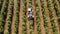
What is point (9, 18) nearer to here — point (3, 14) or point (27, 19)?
point (3, 14)

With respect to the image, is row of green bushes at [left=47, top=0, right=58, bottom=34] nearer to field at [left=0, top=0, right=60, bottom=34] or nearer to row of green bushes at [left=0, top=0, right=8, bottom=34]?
field at [left=0, top=0, right=60, bottom=34]

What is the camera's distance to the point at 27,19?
751 centimetres

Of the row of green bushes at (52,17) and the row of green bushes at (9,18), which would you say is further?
the row of green bushes at (9,18)

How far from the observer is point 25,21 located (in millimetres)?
7438

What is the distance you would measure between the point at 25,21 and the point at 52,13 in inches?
64.6

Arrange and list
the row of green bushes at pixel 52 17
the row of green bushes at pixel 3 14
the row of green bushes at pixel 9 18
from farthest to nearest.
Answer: the row of green bushes at pixel 3 14, the row of green bushes at pixel 9 18, the row of green bushes at pixel 52 17

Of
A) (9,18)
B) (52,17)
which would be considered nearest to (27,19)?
(9,18)

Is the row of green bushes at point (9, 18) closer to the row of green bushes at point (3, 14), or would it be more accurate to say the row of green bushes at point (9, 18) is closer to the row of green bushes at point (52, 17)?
the row of green bushes at point (3, 14)

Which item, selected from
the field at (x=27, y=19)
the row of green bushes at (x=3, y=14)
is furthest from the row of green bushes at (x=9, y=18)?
the row of green bushes at (x=3, y=14)

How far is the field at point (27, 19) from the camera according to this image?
7.01 meters

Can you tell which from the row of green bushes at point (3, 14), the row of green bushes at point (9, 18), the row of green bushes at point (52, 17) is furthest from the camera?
the row of green bushes at point (3, 14)

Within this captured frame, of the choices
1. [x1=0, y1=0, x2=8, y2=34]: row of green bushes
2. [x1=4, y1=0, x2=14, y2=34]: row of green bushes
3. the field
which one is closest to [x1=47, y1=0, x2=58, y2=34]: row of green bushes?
the field

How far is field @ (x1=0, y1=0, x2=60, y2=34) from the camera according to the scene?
23.0ft

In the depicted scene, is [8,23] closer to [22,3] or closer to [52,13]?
[22,3]
